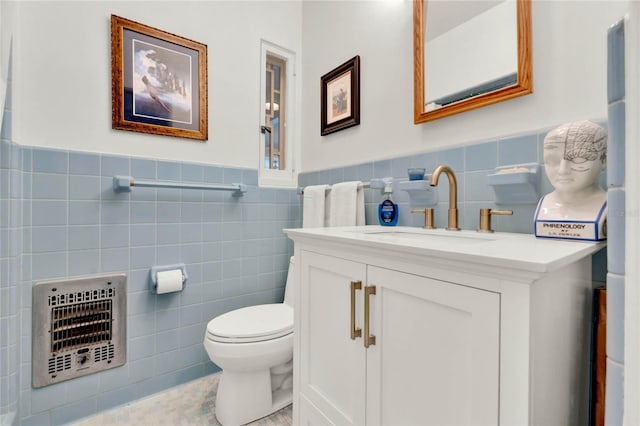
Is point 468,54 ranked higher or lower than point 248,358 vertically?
higher

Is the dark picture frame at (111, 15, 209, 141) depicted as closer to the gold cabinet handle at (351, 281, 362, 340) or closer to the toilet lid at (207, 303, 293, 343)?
the toilet lid at (207, 303, 293, 343)

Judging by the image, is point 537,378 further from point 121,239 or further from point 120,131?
point 120,131

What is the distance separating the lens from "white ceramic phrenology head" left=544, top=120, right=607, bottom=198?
724 mm

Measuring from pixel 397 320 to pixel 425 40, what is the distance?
45.2 inches

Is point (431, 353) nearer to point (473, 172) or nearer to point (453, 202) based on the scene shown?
point (453, 202)

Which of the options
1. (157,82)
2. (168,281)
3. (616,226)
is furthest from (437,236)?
(157,82)

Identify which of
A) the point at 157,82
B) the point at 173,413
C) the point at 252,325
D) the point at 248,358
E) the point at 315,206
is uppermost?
the point at 157,82

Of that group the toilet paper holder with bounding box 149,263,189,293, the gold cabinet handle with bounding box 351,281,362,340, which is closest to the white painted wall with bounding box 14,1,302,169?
the toilet paper holder with bounding box 149,263,189,293

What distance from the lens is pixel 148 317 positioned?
5.17 feet

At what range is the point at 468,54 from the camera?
1.12 meters

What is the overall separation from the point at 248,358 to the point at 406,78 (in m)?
1.42

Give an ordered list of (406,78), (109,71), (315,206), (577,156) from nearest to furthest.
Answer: (577,156)
(406,78)
(109,71)
(315,206)

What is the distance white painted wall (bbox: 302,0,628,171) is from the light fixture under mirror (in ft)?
0.12

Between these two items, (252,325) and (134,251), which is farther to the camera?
(134,251)
